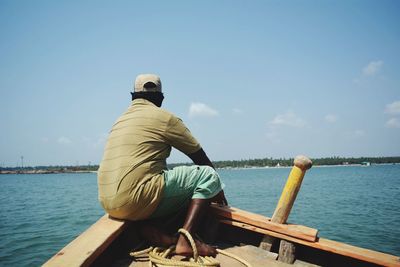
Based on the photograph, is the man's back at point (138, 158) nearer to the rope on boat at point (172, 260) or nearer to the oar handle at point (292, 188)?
the rope on boat at point (172, 260)

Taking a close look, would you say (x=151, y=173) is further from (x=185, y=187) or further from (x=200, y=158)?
(x=200, y=158)

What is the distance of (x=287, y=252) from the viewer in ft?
8.74

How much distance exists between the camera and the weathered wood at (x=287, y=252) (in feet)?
8.70

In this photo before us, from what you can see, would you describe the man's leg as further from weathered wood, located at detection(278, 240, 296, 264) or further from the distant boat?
weathered wood, located at detection(278, 240, 296, 264)

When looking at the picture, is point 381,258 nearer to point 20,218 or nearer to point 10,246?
point 10,246

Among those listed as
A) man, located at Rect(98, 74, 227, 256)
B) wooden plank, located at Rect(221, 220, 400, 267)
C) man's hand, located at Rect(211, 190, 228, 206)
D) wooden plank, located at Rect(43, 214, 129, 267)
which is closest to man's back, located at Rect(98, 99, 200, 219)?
man, located at Rect(98, 74, 227, 256)

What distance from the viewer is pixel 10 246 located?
10266 mm

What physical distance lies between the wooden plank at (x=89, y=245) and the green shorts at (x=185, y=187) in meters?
0.40

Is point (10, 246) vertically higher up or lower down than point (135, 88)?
lower down

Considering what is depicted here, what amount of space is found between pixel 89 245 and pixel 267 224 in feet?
5.45

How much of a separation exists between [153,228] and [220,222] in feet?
2.73

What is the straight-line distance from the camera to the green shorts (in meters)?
2.53

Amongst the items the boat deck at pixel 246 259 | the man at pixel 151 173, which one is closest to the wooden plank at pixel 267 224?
the boat deck at pixel 246 259

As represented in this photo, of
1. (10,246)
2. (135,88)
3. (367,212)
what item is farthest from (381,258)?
(367,212)
